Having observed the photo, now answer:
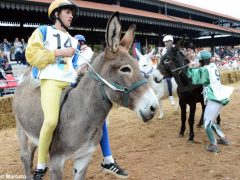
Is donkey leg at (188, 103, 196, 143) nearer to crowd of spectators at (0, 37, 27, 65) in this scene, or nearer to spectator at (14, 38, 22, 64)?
crowd of spectators at (0, 37, 27, 65)

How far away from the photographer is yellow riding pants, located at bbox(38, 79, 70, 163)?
11.4 feet

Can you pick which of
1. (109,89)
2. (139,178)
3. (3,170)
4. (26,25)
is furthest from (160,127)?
(26,25)

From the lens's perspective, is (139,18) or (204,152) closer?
(204,152)

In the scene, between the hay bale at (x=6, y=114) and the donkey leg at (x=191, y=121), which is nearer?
the donkey leg at (x=191, y=121)

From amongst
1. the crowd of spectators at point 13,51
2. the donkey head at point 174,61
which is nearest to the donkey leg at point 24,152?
the donkey head at point 174,61

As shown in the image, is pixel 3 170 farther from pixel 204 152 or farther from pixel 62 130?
pixel 204 152

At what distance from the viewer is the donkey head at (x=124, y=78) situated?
305 cm

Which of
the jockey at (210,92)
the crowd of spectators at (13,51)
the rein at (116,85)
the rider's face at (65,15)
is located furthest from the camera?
the crowd of spectators at (13,51)

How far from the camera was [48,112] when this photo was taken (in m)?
3.54

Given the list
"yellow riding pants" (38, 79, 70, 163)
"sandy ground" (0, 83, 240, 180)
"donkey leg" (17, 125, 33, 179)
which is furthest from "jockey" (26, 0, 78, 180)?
"sandy ground" (0, 83, 240, 180)

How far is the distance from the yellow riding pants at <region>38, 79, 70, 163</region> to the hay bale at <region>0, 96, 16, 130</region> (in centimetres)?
726

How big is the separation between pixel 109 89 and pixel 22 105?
171 cm

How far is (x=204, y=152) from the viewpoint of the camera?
6266mm

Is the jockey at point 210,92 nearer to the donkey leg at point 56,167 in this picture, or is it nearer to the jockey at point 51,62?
the jockey at point 51,62
